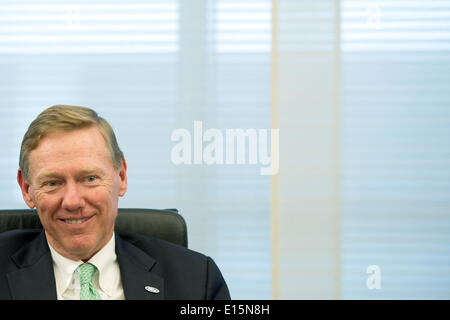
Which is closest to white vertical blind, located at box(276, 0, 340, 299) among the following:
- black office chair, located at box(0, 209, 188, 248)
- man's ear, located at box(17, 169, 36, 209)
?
black office chair, located at box(0, 209, 188, 248)

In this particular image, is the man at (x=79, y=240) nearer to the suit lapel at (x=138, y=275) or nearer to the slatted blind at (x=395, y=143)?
the suit lapel at (x=138, y=275)

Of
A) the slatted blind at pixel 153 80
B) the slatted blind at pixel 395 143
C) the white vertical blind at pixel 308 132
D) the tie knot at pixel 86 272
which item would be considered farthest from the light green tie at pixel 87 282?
the slatted blind at pixel 395 143

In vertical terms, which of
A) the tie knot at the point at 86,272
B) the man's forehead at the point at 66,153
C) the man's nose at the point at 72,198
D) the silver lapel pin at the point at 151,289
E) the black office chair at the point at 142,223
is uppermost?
the man's forehead at the point at 66,153

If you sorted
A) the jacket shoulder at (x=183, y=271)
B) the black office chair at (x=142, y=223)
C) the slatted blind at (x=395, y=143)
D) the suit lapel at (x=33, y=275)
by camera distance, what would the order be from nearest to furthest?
the suit lapel at (x=33, y=275) → the jacket shoulder at (x=183, y=271) → the black office chair at (x=142, y=223) → the slatted blind at (x=395, y=143)

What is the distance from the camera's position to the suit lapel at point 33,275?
1.33 m

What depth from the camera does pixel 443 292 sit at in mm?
3064

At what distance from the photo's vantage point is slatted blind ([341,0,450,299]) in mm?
2994

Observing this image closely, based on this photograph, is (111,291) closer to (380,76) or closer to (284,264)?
(284,264)

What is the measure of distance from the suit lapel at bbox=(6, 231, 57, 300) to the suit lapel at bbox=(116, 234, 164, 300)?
0.58 feet

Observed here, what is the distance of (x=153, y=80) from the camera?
3.02m

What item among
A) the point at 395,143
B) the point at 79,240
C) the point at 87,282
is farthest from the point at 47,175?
the point at 395,143

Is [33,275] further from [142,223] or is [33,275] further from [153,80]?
[153,80]

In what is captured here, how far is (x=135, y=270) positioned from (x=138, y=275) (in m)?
0.02

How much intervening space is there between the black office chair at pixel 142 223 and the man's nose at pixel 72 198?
0.29 meters
